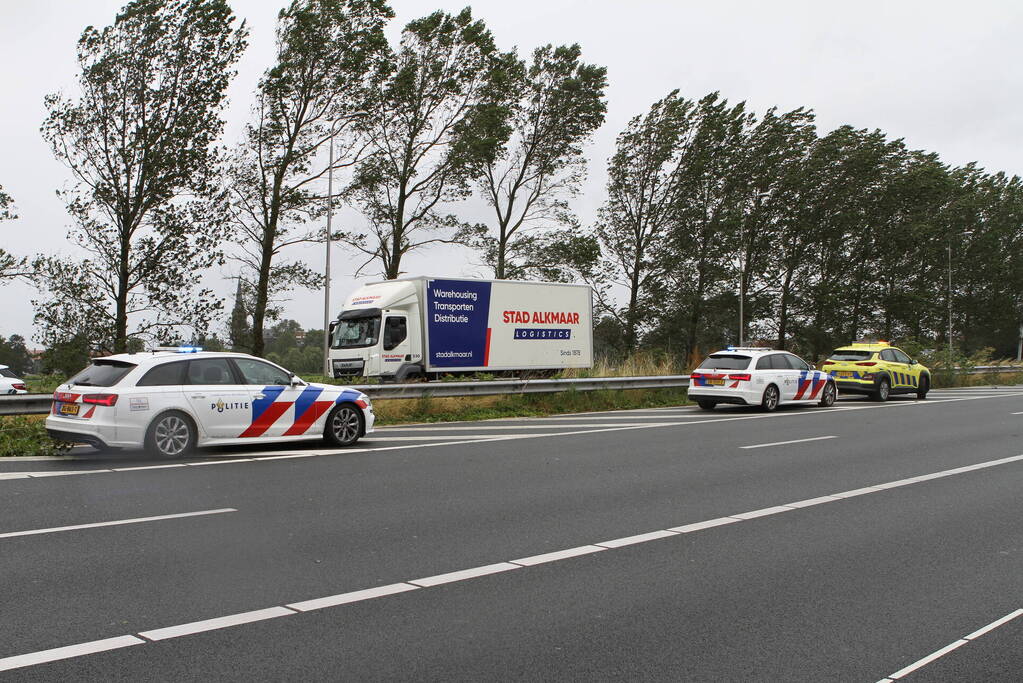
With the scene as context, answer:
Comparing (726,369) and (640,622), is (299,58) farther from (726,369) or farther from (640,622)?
(640,622)

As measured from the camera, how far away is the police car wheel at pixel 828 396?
76.5 ft

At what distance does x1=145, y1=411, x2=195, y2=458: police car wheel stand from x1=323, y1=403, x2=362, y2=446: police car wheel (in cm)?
200

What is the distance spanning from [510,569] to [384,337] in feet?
64.1

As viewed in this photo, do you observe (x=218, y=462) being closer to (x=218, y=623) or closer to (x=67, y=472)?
(x=67, y=472)

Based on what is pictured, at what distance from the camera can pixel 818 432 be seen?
16.1 metres

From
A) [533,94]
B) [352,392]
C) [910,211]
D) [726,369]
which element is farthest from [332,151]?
[910,211]

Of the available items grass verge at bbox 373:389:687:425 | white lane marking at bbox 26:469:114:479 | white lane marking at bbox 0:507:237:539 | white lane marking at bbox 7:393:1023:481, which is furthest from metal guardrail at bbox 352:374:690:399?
white lane marking at bbox 0:507:237:539

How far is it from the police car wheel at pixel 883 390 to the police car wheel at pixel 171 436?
1951cm

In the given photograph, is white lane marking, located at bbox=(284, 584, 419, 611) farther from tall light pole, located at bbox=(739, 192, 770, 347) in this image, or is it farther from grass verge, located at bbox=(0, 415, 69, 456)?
tall light pole, located at bbox=(739, 192, 770, 347)

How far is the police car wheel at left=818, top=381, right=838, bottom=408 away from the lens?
23316 mm

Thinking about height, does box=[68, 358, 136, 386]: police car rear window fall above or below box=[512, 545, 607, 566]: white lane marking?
above

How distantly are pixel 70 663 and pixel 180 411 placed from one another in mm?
7920

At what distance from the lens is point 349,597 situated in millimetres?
5586

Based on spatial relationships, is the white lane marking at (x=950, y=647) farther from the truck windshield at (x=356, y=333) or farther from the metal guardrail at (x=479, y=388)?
the truck windshield at (x=356, y=333)
